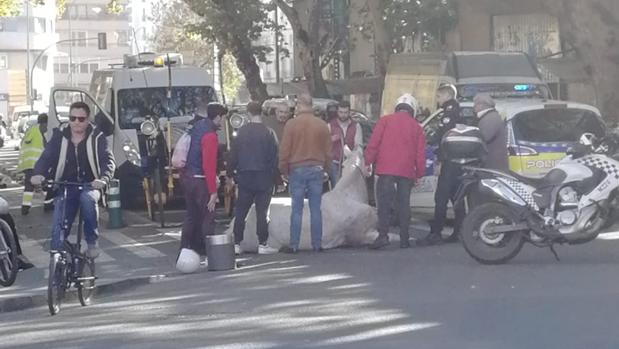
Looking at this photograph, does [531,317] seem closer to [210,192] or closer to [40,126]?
[210,192]

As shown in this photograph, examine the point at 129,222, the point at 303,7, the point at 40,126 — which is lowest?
the point at 129,222

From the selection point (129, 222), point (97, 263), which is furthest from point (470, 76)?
point (97, 263)

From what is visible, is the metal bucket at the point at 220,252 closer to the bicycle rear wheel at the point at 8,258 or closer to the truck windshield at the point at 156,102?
the bicycle rear wheel at the point at 8,258

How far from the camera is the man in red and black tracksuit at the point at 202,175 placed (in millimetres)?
13867

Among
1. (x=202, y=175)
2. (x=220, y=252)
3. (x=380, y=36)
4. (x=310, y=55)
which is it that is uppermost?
(x=380, y=36)

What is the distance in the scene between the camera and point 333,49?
44875 mm

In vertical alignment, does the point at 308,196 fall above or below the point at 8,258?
above

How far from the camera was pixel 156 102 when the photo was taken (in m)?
23.0

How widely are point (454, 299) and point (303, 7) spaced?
43.2m

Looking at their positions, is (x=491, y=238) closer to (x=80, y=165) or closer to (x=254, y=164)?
(x=254, y=164)

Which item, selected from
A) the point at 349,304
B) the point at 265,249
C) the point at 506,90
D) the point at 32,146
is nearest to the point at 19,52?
the point at 32,146

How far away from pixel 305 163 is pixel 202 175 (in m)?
1.41

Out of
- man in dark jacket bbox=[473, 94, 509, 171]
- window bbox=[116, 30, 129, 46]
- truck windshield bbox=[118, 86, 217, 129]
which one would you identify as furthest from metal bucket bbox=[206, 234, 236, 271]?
window bbox=[116, 30, 129, 46]

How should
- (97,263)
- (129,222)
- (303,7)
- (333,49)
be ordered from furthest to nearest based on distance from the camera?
1. (303,7)
2. (333,49)
3. (129,222)
4. (97,263)
